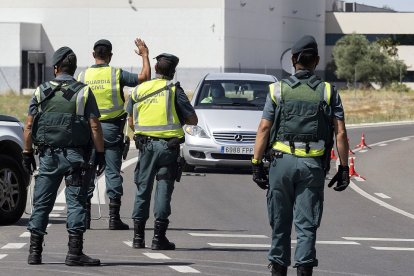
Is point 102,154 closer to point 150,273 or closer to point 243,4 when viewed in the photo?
point 150,273

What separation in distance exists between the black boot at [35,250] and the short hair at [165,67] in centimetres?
239

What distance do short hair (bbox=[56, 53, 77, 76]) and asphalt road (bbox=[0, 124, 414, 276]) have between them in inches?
65.8

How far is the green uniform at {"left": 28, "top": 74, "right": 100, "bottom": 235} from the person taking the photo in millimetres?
11125

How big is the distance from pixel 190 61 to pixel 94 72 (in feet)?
250

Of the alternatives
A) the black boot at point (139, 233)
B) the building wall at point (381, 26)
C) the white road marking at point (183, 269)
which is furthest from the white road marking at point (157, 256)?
the building wall at point (381, 26)

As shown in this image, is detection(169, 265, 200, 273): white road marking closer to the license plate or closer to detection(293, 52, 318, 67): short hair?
detection(293, 52, 318, 67): short hair

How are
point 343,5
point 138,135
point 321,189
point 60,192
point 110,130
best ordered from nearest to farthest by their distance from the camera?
1. point 321,189
2. point 138,135
3. point 110,130
4. point 60,192
5. point 343,5

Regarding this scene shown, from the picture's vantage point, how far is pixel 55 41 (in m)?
91.9

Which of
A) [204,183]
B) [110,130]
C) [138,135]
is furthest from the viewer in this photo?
[204,183]

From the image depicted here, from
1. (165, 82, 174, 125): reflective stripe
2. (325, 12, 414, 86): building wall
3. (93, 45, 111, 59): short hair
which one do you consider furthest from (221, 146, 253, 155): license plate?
(325, 12, 414, 86): building wall

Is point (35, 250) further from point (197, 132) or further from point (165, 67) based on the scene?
point (197, 132)

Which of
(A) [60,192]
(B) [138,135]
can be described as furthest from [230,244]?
(A) [60,192]

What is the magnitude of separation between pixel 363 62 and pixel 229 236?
100980 mm

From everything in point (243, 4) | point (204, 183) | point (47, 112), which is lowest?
point (204, 183)
